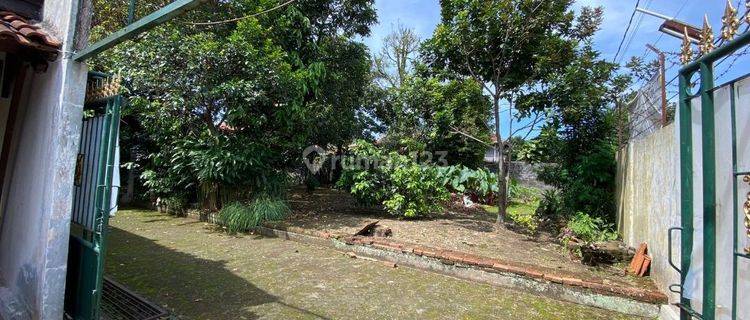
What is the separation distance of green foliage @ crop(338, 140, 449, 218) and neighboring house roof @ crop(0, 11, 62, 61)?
6442 millimetres

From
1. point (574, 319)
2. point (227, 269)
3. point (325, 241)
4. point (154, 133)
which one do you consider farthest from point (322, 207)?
point (574, 319)

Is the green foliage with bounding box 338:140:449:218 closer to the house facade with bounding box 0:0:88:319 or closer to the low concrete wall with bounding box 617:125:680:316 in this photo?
the low concrete wall with bounding box 617:125:680:316

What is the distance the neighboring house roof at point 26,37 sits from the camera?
2740mm

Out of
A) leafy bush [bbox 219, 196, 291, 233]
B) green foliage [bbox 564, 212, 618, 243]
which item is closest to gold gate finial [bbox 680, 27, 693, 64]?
green foliage [bbox 564, 212, 618, 243]

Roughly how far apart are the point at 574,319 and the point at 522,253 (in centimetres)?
223

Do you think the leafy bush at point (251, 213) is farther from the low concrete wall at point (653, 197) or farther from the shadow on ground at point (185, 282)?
the low concrete wall at point (653, 197)

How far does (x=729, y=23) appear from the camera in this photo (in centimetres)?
237

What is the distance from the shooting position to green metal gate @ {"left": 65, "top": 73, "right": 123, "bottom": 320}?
10.3ft

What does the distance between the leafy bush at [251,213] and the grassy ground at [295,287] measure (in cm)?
98

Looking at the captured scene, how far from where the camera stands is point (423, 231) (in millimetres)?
7449

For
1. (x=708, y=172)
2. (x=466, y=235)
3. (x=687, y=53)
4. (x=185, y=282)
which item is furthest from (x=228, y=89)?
(x=708, y=172)

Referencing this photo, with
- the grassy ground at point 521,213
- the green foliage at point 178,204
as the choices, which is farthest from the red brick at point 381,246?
the green foliage at point 178,204

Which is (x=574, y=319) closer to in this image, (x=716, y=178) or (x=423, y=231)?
(x=716, y=178)

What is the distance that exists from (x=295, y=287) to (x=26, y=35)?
11.4 ft
